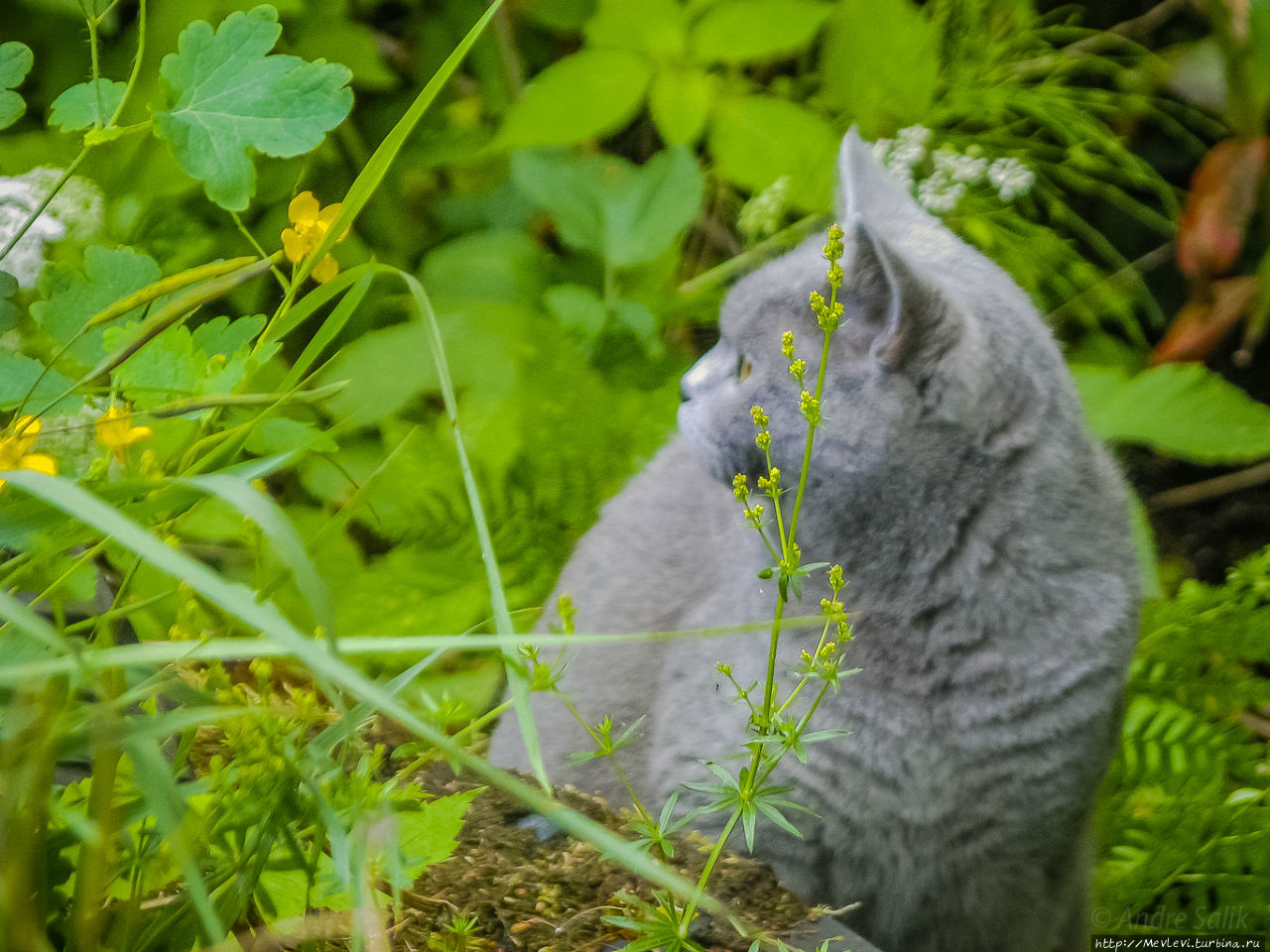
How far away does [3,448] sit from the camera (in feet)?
1.84

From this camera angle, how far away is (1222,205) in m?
1.57

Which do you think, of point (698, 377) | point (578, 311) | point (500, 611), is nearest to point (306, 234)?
point (500, 611)

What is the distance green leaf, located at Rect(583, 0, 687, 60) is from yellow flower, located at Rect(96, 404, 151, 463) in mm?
1077

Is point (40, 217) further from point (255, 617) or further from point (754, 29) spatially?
point (754, 29)

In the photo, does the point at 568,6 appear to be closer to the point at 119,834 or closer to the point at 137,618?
the point at 137,618

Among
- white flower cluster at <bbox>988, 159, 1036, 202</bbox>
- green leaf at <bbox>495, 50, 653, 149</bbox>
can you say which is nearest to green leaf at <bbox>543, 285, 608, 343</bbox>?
green leaf at <bbox>495, 50, 653, 149</bbox>

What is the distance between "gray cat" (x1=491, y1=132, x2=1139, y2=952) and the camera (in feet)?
2.97

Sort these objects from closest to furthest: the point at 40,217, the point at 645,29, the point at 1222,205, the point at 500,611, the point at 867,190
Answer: the point at 500,611, the point at 40,217, the point at 867,190, the point at 645,29, the point at 1222,205

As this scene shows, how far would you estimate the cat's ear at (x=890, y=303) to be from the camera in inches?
32.7

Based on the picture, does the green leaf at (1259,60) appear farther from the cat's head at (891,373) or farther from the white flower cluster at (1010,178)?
the cat's head at (891,373)

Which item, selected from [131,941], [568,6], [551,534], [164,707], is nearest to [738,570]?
[551,534]

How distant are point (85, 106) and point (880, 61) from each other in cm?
123

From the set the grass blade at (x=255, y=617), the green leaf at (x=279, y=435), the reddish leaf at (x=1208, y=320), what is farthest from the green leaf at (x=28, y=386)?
the reddish leaf at (x=1208, y=320)

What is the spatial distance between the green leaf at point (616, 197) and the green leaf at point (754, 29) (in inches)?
5.7
